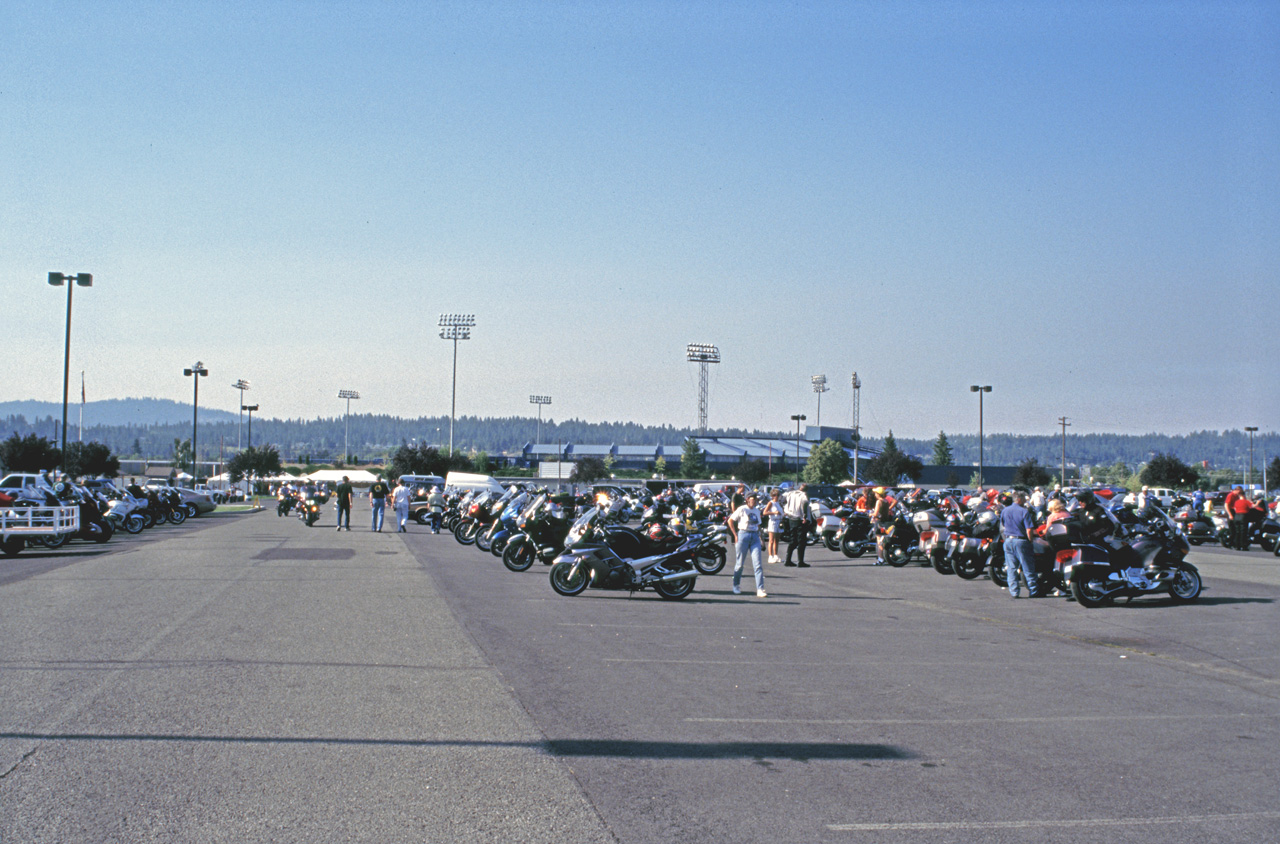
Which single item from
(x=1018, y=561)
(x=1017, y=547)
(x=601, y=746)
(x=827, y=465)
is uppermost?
(x=827, y=465)

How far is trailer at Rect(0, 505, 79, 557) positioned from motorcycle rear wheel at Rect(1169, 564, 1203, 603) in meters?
22.9

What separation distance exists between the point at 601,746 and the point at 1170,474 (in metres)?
94.8

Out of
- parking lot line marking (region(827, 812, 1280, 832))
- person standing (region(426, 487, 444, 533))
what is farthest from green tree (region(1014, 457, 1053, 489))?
parking lot line marking (region(827, 812, 1280, 832))

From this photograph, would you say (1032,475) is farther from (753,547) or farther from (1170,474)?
(753,547)

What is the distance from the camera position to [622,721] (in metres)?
7.74

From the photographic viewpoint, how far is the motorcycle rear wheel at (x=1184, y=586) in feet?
53.5

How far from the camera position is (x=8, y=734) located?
7.00m

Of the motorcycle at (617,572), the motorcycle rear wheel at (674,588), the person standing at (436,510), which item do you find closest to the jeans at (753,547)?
the motorcycle at (617,572)

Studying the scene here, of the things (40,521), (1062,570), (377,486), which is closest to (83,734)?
(1062,570)

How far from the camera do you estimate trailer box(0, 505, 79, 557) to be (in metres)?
23.8

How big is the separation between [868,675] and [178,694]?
5.90 metres

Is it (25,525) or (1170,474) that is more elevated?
(1170,474)

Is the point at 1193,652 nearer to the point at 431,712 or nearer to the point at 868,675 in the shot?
the point at 868,675

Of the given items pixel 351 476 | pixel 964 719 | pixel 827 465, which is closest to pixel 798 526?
pixel 964 719
